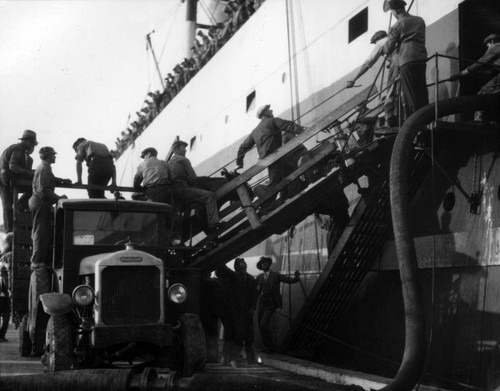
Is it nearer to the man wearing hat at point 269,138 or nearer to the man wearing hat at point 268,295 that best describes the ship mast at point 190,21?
the man wearing hat at point 269,138

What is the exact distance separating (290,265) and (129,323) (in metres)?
5.76

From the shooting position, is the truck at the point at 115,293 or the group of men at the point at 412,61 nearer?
the truck at the point at 115,293

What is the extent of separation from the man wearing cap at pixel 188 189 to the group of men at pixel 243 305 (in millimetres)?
1047

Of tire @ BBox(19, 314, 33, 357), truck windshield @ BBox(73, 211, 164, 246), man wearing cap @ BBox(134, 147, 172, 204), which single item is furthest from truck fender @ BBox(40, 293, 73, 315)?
man wearing cap @ BBox(134, 147, 172, 204)

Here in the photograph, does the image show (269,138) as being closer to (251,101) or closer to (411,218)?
(411,218)

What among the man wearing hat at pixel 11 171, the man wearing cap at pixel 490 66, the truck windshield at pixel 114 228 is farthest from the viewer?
the man wearing hat at pixel 11 171

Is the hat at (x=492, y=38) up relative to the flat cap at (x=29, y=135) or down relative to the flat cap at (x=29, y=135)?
up

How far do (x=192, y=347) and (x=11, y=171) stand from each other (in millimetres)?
4202

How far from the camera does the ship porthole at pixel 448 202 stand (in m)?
8.80

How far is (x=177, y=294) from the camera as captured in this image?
24.2ft

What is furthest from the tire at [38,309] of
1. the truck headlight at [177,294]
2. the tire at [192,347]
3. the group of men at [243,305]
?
the group of men at [243,305]

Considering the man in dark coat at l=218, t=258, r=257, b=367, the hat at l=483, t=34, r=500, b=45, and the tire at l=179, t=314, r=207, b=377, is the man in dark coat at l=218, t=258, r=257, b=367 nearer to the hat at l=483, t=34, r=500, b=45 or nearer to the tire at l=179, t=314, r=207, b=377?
the tire at l=179, t=314, r=207, b=377

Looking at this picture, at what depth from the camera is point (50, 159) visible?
29.0 ft

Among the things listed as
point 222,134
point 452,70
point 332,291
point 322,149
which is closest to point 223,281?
point 332,291
